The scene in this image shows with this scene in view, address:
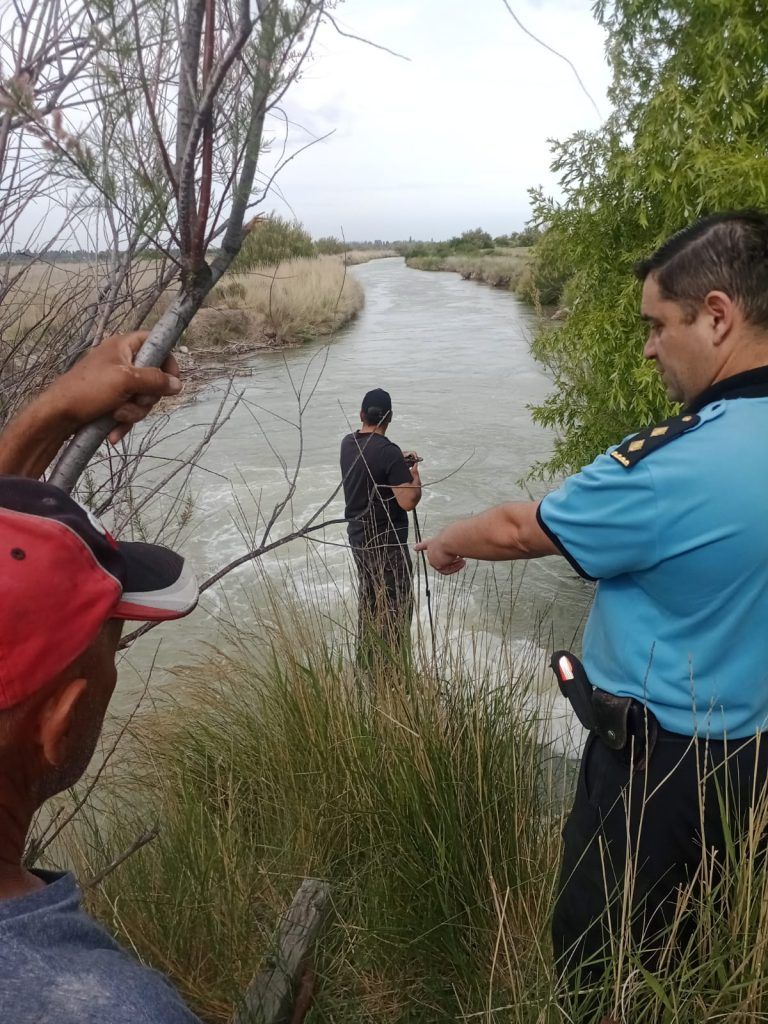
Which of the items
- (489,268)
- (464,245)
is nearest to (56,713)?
(489,268)

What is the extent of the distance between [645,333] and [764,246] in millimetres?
3854

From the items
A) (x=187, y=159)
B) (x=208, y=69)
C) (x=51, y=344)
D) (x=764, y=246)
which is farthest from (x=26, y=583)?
(x=764, y=246)

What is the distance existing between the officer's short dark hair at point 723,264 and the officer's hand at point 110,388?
3.50ft

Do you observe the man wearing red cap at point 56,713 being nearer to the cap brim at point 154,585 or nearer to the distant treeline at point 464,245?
the cap brim at point 154,585

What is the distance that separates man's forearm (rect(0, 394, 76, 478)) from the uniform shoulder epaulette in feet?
3.23

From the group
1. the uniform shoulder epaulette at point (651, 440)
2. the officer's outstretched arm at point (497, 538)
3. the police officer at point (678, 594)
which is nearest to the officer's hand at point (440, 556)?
the officer's outstretched arm at point (497, 538)

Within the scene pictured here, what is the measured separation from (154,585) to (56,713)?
0.25m

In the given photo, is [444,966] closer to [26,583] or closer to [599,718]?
[599,718]

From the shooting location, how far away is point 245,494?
9.56 metres

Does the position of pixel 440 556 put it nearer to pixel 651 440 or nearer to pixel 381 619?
pixel 651 440

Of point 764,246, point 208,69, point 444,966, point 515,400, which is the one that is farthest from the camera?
point 515,400

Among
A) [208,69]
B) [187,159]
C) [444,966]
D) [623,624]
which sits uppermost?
[208,69]

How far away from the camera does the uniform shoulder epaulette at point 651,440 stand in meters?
1.38

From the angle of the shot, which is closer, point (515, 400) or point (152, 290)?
point (152, 290)
